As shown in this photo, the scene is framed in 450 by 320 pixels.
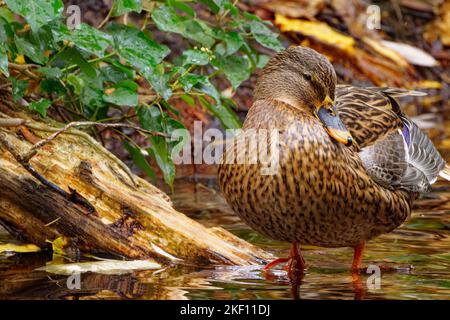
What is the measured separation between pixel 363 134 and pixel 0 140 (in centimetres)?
207

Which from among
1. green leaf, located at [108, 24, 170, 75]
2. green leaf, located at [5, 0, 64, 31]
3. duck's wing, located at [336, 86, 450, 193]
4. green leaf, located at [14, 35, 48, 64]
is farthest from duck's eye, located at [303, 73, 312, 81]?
green leaf, located at [14, 35, 48, 64]

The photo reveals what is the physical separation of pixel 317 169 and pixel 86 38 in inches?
58.1

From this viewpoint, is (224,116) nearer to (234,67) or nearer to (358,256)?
(234,67)

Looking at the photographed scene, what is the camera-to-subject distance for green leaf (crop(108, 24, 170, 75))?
583 centimetres

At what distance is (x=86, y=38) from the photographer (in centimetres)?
563

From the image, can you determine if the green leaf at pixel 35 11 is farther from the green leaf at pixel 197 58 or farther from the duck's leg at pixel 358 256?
the duck's leg at pixel 358 256

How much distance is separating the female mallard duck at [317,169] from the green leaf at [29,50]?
3.96 ft

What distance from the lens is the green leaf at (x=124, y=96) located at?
5969 millimetres

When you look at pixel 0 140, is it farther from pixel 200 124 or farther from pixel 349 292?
pixel 200 124

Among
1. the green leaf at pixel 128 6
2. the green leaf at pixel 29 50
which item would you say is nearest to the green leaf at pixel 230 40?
the green leaf at pixel 128 6

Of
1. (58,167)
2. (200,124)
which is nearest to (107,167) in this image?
(58,167)

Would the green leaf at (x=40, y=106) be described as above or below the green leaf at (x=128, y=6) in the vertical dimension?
below

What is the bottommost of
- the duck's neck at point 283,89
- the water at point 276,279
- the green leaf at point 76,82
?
the water at point 276,279

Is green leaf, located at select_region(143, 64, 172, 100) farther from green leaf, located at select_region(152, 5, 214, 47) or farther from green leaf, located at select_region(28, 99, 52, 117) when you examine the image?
green leaf, located at select_region(28, 99, 52, 117)
